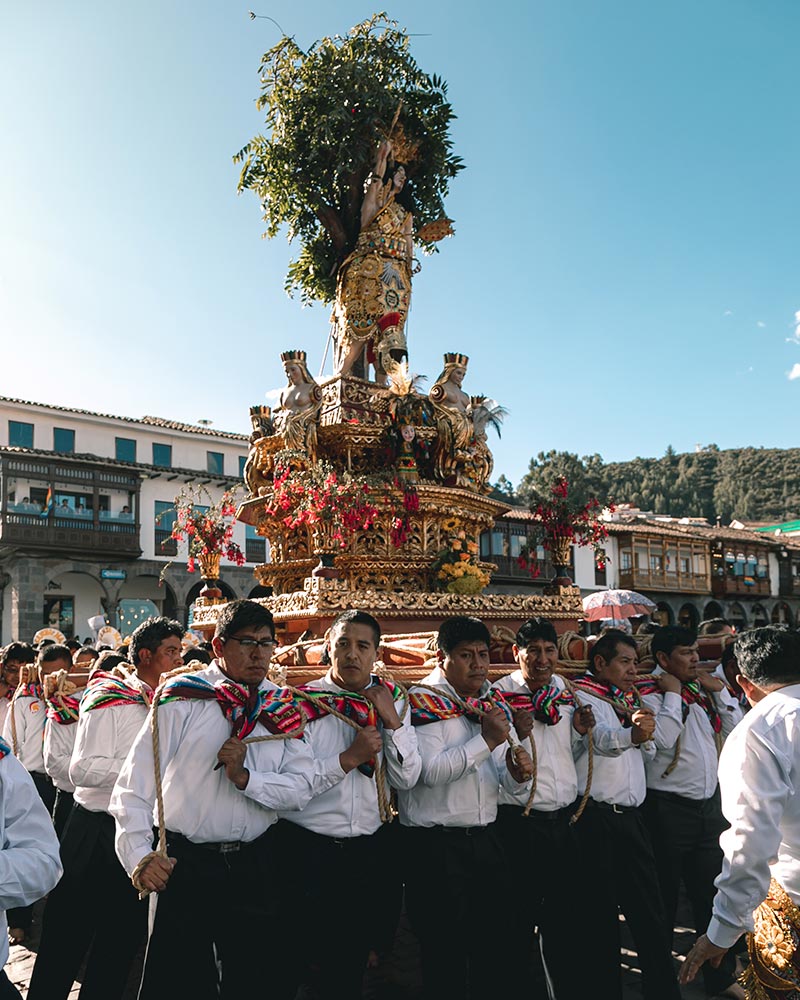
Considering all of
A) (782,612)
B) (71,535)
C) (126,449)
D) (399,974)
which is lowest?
(782,612)

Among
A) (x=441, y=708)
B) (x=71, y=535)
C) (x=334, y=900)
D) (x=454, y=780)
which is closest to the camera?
(x=334, y=900)

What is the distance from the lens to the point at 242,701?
3711mm

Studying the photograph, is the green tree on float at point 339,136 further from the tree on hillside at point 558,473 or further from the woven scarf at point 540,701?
the tree on hillside at point 558,473

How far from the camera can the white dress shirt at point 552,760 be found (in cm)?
456

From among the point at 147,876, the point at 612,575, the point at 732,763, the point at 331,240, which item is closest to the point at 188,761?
the point at 147,876

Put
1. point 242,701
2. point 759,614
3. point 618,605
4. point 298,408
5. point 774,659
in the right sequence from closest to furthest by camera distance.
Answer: point 774,659 → point 242,701 → point 298,408 → point 618,605 → point 759,614

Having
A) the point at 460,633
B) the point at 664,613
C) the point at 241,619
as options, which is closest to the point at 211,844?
the point at 241,619

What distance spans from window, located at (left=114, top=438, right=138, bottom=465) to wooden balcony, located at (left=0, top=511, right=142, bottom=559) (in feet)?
14.0

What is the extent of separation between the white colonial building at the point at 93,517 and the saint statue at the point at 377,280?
16606 millimetres

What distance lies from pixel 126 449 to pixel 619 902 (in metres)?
34.3

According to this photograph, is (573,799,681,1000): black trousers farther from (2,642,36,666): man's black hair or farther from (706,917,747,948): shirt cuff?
(2,642,36,666): man's black hair

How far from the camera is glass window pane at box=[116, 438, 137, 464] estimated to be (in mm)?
35406

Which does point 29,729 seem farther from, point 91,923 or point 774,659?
point 774,659

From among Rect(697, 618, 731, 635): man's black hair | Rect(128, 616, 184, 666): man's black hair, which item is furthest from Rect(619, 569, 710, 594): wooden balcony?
Rect(128, 616, 184, 666): man's black hair
